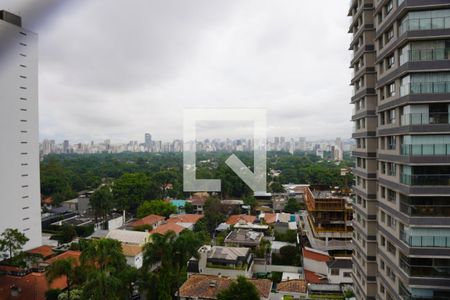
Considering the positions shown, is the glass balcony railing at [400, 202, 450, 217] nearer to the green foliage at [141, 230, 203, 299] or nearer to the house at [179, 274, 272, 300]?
the house at [179, 274, 272, 300]

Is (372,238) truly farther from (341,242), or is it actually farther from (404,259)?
(341,242)

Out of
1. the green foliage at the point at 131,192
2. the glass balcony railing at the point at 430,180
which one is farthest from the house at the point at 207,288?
the green foliage at the point at 131,192

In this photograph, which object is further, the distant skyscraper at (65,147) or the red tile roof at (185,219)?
the distant skyscraper at (65,147)

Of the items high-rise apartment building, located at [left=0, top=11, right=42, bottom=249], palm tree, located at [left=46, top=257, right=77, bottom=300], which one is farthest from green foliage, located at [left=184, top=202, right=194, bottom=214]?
palm tree, located at [left=46, top=257, right=77, bottom=300]

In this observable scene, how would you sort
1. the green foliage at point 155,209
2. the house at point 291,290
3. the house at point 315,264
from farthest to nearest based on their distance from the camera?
the green foliage at point 155,209 → the house at point 315,264 → the house at point 291,290

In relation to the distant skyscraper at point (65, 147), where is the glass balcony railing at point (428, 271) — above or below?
below

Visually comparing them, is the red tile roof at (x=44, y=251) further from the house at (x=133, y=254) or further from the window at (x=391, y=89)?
the window at (x=391, y=89)
